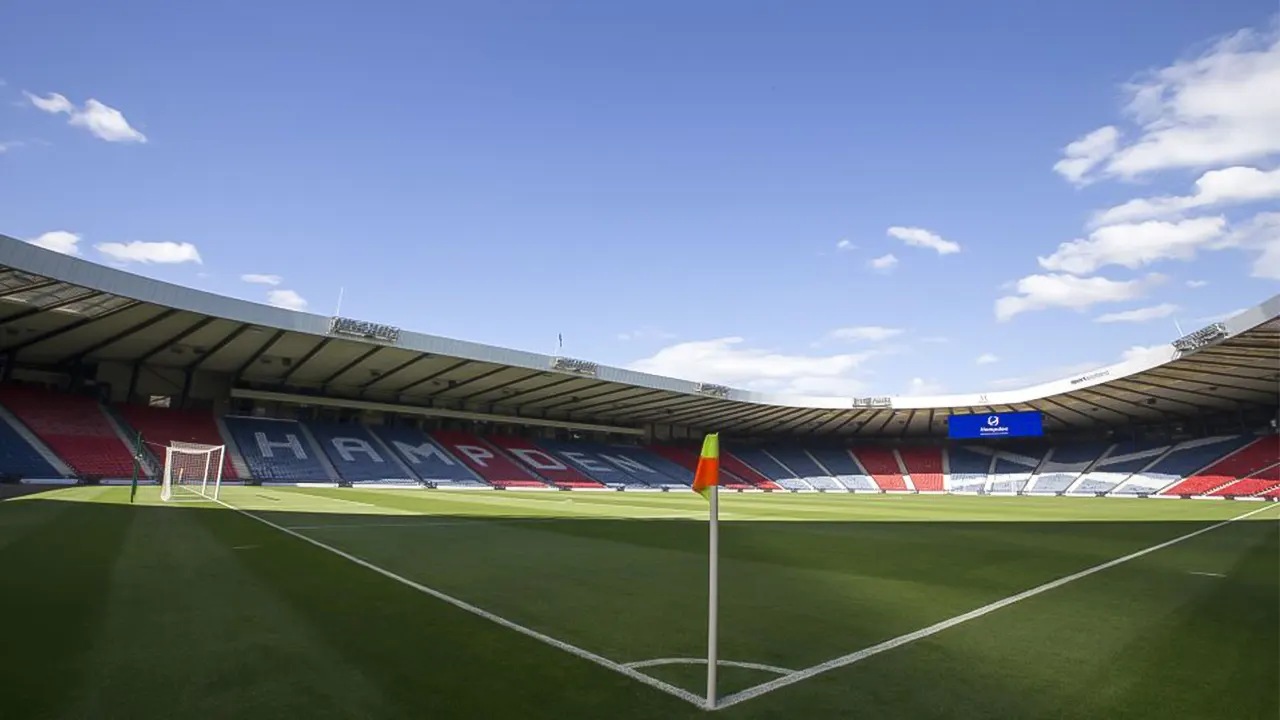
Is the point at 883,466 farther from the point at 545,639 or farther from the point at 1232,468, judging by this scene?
the point at 545,639

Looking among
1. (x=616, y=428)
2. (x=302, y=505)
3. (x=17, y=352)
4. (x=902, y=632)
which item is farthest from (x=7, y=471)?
(x=616, y=428)

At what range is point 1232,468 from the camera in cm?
4972

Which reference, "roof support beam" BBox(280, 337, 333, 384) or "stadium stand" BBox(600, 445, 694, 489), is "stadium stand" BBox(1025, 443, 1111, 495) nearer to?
"stadium stand" BBox(600, 445, 694, 489)

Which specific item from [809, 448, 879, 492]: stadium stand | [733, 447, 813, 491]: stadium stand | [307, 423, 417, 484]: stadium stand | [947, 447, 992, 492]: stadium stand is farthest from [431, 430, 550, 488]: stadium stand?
[947, 447, 992, 492]: stadium stand

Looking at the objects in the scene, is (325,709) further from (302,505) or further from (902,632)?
(302,505)

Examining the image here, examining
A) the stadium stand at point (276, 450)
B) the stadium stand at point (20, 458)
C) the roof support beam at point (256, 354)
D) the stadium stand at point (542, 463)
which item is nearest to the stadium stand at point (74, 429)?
the stadium stand at point (20, 458)

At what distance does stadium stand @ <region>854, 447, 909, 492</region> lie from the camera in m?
66.4

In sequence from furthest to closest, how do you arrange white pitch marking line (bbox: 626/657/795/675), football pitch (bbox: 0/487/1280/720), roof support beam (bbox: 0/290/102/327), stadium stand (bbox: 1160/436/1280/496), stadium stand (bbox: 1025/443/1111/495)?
stadium stand (bbox: 1025/443/1111/495)
stadium stand (bbox: 1160/436/1280/496)
roof support beam (bbox: 0/290/102/327)
white pitch marking line (bbox: 626/657/795/675)
football pitch (bbox: 0/487/1280/720)

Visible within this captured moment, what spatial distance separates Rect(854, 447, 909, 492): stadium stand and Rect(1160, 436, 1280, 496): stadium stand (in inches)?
888

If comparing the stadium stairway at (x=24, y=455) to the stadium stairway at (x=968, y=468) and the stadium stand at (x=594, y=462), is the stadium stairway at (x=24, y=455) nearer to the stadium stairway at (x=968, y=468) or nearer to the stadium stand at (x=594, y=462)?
the stadium stand at (x=594, y=462)

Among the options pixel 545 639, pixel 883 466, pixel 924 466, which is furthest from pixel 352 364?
pixel 924 466

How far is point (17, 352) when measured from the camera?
111 ft

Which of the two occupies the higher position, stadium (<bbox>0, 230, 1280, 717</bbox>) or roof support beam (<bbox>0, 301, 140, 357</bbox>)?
roof support beam (<bbox>0, 301, 140, 357</bbox>)

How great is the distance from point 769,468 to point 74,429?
196 ft
